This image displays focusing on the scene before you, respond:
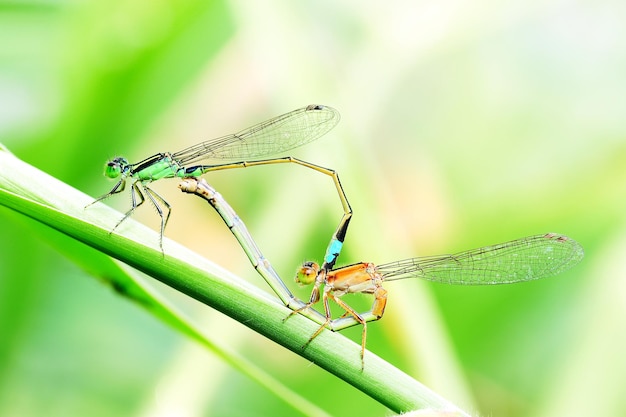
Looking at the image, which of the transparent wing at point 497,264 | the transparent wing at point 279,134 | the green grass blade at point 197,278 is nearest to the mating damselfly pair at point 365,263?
the transparent wing at point 497,264

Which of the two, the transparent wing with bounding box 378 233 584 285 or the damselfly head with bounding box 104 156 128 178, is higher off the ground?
the damselfly head with bounding box 104 156 128 178

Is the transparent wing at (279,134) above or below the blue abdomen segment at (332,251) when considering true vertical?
above

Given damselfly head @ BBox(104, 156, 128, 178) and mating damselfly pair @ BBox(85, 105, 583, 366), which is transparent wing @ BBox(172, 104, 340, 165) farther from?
damselfly head @ BBox(104, 156, 128, 178)

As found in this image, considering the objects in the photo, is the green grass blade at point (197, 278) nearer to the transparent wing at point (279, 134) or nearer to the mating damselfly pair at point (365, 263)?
the mating damselfly pair at point (365, 263)

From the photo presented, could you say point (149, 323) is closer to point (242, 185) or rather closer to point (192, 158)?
point (242, 185)

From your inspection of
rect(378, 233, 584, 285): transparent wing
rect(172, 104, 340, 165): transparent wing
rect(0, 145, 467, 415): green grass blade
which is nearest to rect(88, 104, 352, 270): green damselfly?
rect(172, 104, 340, 165): transparent wing

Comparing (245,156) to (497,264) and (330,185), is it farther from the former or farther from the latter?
(497,264)
